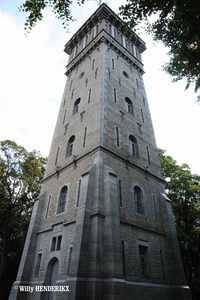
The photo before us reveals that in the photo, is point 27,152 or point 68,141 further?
point 27,152

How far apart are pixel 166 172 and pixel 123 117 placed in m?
9.00

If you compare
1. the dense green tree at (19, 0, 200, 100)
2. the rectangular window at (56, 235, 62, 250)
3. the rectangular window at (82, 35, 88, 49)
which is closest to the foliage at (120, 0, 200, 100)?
the dense green tree at (19, 0, 200, 100)

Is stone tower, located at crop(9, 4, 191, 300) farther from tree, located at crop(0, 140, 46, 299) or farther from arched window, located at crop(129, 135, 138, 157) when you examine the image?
tree, located at crop(0, 140, 46, 299)

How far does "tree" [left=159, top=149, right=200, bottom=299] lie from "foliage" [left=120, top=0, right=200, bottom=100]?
1261cm

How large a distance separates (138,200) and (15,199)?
13720 millimetres

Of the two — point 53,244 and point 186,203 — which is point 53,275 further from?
point 186,203

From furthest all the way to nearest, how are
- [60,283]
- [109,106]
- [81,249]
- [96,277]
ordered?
1. [109,106]
2. [60,283]
3. [81,249]
4. [96,277]

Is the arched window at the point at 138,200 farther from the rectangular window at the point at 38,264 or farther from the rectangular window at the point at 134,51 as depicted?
the rectangular window at the point at 134,51

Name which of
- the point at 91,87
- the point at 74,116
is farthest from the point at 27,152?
the point at 91,87

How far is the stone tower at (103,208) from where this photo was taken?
963 centimetres

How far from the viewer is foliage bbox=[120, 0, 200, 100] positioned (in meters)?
9.02

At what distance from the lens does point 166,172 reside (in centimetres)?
2258

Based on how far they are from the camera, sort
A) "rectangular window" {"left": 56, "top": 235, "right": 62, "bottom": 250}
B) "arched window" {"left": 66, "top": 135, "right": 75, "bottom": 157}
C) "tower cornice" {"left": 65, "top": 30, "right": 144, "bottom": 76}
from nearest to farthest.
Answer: "rectangular window" {"left": 56, "top": 235, "right": 62, "bottom": 250}, "arched window" {"left": 66, "top": 135, "right": 75, "bottom": 157}, "tower cornice" {"left": 65, "top": 30, "right": 144, "bottom": 76}

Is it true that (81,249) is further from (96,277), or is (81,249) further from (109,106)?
(109,106)
